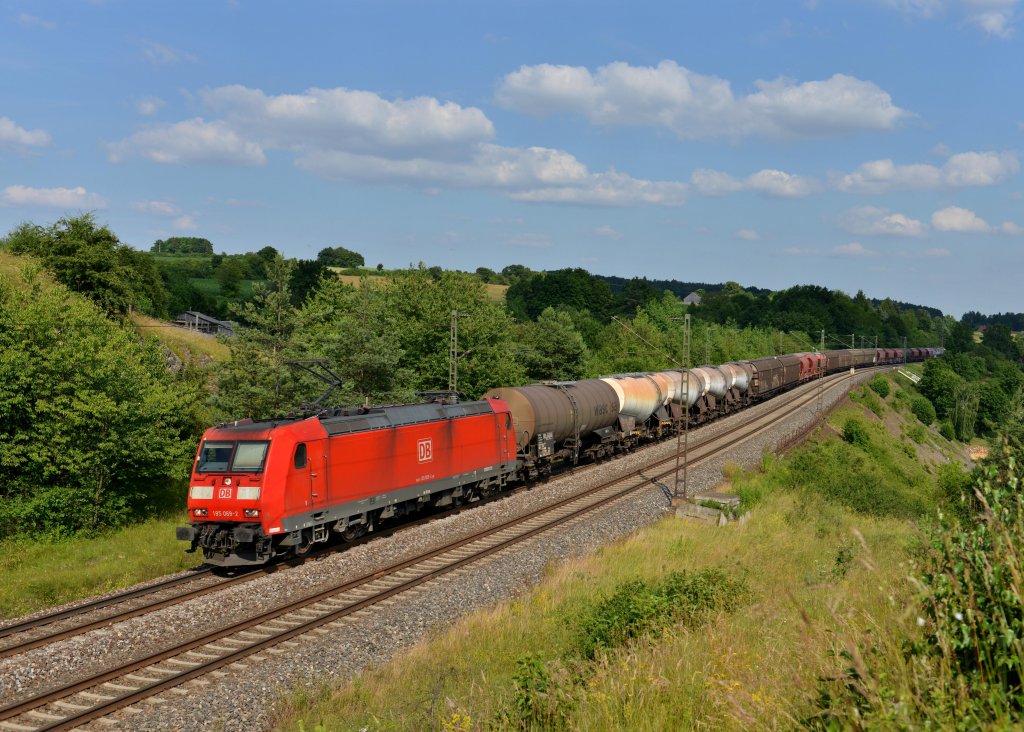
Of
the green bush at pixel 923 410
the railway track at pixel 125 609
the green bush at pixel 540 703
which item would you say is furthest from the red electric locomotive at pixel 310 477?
the green bush at pixel 923 410

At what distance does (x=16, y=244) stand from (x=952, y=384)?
124 m

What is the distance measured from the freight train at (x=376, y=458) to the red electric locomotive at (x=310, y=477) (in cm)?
3

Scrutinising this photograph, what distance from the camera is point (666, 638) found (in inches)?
422

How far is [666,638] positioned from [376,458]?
12701 mm

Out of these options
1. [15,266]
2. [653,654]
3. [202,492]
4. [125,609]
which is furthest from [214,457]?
[15,266]

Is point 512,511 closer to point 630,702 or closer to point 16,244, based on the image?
point 630,702

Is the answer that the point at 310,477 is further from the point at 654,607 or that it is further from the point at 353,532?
the point at 654,607

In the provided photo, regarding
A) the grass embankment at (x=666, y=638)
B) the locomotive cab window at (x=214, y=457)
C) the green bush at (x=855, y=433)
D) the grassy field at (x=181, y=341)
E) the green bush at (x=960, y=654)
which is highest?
the grassy field at (x=181, y=341)

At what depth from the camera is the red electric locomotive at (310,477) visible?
1842 centimetres

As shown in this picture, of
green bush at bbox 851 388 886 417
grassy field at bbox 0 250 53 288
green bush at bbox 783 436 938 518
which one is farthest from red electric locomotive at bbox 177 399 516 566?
green bush at bbox 851 388 886 417

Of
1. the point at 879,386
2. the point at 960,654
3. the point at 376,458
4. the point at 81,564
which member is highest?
the point at 960,654

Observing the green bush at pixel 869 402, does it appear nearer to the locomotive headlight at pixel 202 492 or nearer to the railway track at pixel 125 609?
the railway track at pixel 125 609

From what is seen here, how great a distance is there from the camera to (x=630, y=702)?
7.35 meters

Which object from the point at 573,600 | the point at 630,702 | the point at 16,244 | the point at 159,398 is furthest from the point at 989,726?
the point at 16,244
